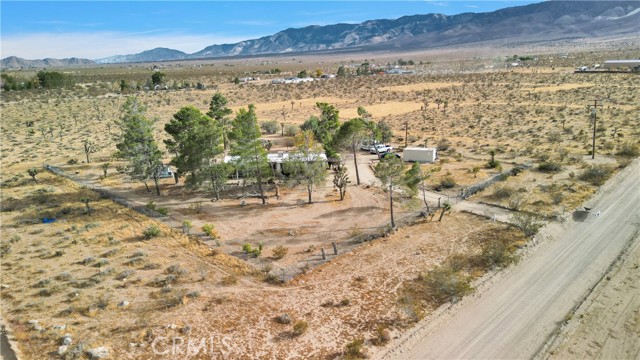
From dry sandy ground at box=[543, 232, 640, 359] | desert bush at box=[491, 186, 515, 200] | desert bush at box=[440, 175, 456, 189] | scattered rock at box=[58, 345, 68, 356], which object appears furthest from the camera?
desert bush at box=[440, 175, 456, 189]

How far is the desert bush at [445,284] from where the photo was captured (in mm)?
22516

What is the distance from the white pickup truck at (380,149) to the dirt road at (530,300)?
24.0 m

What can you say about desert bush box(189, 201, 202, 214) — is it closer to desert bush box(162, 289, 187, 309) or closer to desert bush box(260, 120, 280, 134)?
desert bush box(162, 289, 187, 309)

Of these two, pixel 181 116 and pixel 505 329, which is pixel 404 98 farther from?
pixel 505 329

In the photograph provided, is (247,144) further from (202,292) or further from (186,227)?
(202,292)

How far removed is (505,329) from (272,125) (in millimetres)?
52442

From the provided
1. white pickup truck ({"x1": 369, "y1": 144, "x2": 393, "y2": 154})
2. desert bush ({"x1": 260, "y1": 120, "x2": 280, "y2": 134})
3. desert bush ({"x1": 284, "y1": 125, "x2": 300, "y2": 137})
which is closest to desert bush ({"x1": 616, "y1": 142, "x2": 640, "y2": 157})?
white pickup truck ({"x1": 369, "y1": 144, "x2": 393, "y2": 154})

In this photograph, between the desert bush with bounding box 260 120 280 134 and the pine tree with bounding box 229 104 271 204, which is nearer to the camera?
the pine tree with bounding box 229 104 271 204

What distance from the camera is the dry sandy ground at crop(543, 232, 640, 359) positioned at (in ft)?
61.2

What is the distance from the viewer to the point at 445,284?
22.8 meters

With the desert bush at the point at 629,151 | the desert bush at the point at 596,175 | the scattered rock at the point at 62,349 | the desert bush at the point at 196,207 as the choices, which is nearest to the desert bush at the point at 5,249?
the desert bush at the point at 196,207

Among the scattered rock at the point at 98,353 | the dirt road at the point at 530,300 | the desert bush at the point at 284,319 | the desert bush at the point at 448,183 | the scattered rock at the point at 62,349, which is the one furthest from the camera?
the desert bush at the point at 448,183

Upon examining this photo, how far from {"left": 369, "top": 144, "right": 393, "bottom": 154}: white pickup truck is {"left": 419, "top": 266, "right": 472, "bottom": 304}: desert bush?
91.4 ft

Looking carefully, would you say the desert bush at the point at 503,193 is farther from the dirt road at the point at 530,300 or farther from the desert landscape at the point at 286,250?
the dirt road at the point at 530,300
